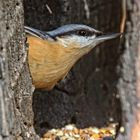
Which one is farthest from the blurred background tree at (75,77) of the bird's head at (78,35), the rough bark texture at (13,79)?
the bird's head at (78,35)

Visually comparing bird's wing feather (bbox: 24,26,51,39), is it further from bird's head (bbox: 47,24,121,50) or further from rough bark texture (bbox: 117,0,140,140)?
rough bark texture (bbox: 117,0,140,140)

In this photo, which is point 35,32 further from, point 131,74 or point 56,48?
point 131,74

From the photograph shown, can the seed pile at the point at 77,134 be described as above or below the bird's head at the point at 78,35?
below

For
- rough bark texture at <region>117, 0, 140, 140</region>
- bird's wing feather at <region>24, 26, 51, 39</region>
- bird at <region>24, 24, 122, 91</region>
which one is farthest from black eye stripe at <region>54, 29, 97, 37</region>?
rough bark texture at <region>117, 0, 140, 140</region>

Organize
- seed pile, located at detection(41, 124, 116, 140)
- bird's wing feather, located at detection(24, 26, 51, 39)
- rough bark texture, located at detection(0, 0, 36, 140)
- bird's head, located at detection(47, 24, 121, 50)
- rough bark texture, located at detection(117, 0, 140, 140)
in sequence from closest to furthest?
rough bark texture, located at detection(117, 0, 140, 140), rough bark texture, located at detection(0, 0, 36, 140), bird's wing feather, located at detection(24, 26, 51, 39), bird's head, located at detection(47, 24, 121, 50), seed pile, located at detection(41, 124, 116, 140)

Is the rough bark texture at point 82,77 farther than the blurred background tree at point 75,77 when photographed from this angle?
Yes

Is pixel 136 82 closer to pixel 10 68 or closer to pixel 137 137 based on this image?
pixel 137 137

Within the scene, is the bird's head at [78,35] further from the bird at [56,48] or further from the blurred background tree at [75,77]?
the blurred background tree at [75,77]
